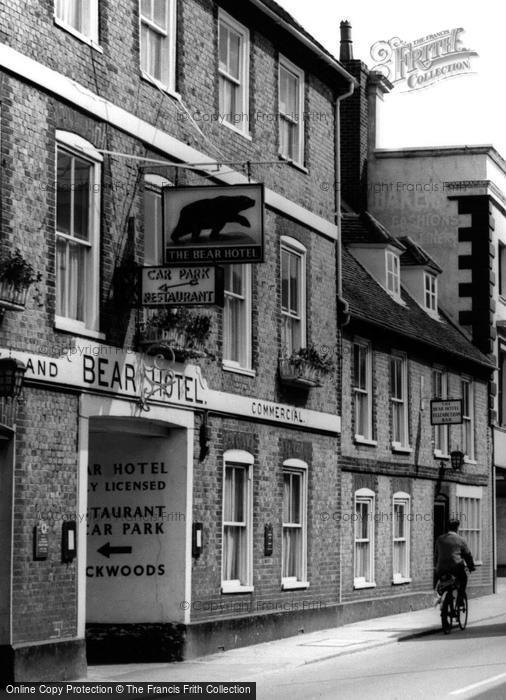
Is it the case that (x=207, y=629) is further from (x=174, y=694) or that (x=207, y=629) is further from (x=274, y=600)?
(x=174, y=694)

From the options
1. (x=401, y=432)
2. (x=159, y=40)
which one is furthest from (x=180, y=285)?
(x=401, y=432)

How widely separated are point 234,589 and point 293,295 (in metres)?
4.96

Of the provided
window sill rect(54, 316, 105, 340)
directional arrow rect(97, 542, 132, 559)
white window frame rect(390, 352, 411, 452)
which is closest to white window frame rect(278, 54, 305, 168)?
white window frame rect(390, 352, 411, 452)

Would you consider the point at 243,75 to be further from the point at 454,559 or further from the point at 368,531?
the point at 368,531

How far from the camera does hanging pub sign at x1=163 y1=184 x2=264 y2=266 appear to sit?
55.6 feet

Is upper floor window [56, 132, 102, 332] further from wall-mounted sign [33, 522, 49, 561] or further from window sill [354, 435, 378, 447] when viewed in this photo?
window sill [354, 435, 378, 447]

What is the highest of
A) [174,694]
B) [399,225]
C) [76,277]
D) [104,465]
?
[399,225]

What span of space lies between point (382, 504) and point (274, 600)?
598 cm

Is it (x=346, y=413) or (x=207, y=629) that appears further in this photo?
(x=346, y=413)

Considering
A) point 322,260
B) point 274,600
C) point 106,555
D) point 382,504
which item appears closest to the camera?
point 106,555

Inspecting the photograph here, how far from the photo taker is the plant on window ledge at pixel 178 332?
17766 millimetres

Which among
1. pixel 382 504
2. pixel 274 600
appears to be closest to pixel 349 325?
pixel 382 504

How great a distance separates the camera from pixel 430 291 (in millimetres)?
33906

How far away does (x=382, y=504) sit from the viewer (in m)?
26.9
